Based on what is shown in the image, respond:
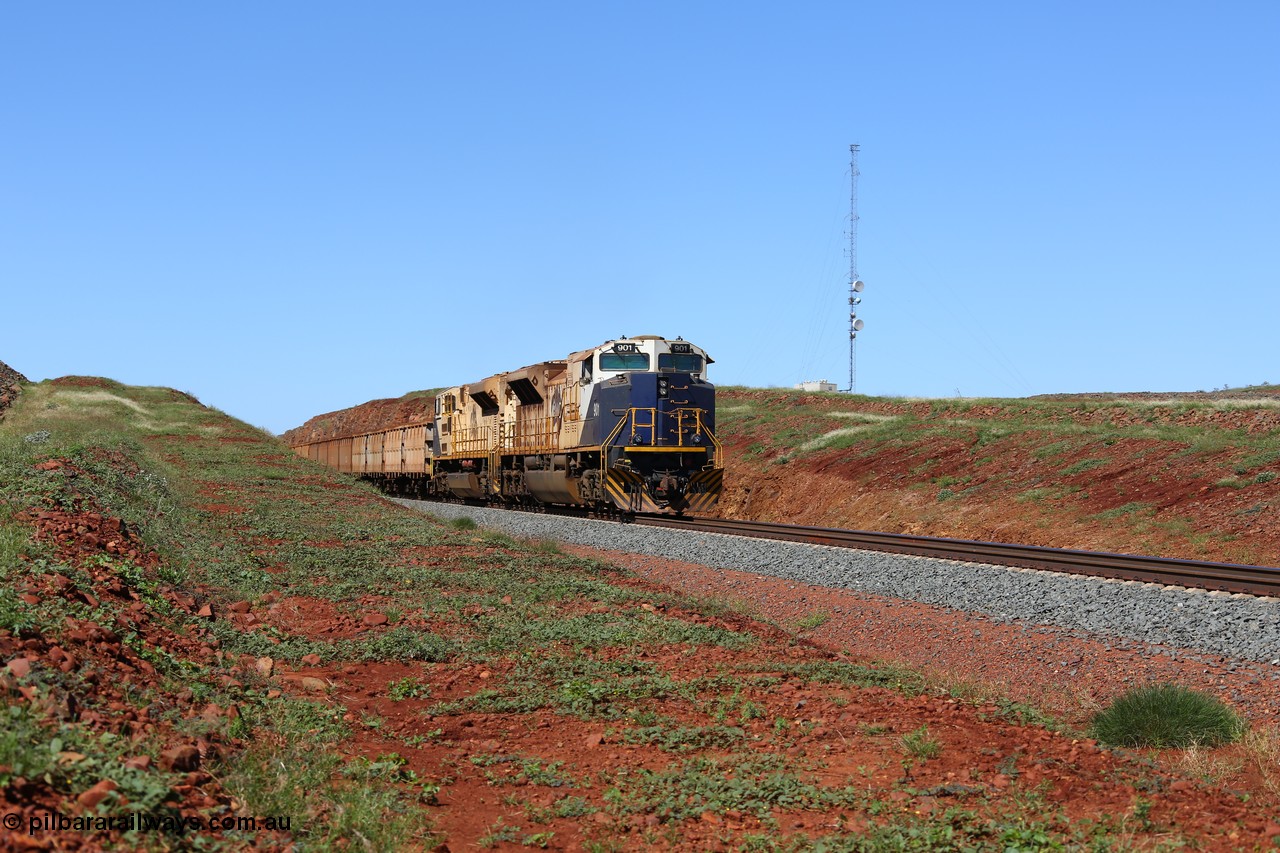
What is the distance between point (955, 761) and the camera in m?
6.69

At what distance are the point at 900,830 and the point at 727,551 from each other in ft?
43.3

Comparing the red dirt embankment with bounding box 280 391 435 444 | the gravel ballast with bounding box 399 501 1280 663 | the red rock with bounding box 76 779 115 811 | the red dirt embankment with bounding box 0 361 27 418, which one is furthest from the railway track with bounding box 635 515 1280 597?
the red dirt embankment with bounding box 280 391 435 444

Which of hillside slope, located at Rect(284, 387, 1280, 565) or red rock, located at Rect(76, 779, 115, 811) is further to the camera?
hillside slope, located at Rect(284, 387, 1280, 565)

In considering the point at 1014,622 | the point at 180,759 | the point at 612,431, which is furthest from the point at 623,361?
the point at 180,759

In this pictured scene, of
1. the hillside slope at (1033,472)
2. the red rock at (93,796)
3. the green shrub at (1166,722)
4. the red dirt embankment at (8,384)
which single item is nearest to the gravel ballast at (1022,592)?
the green shrub at (1166,722)

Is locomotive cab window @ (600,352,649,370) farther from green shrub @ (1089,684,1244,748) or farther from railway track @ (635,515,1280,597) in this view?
green shrub @ (1089,684,1244,748)

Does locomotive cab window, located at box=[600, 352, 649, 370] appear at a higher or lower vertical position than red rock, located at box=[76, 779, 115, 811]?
higher

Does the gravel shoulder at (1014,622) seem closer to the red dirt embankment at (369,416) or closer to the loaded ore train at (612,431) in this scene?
the loaded ore train at (612,431)

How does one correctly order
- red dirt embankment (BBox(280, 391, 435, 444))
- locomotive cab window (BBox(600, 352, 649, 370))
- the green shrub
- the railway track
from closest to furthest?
1. the green shrub
2. the railway track
3. locomotive cab window (BBox(600, 352, 649, 370))
4. red dirt embankment (BBox(280, 391, 435, 444))

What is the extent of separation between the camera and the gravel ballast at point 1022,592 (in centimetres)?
1139

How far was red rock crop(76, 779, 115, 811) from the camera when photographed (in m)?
4.30

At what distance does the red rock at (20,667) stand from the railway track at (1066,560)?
12.4 m

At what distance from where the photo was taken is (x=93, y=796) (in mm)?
4324

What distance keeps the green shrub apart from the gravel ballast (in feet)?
9.18
